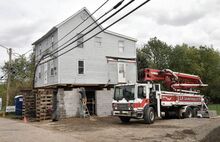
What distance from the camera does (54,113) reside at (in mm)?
26047

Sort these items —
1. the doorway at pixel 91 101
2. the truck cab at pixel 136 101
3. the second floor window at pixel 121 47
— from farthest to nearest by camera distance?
the second floor window at pixel 121 47 < the doorway at pixel 91 101 < the truck cab at pixel 136 101

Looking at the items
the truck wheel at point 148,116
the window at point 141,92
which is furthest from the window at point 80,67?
the truck wheel at point 148,116

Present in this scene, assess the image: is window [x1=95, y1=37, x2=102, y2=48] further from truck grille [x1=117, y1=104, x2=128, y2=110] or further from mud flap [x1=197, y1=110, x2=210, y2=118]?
mud flap [x1=197, y1=110, x2=210, y2=118]

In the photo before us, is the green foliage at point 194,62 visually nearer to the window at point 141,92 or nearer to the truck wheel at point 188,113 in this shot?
the truck wheel at point 188,113

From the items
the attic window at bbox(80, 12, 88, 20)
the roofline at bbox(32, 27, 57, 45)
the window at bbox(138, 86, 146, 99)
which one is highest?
the attic window at bbox(80, 12, 88, 20)

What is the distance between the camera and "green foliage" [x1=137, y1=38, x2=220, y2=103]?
2518 inches

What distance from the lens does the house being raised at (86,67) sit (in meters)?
28.5

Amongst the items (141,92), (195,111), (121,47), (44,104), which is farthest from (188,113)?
(121,47)

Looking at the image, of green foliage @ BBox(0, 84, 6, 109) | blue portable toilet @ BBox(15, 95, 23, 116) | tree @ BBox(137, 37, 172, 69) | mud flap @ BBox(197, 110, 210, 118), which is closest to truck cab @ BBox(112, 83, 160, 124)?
mud flap @ BBox(197, 110, 210, 118)

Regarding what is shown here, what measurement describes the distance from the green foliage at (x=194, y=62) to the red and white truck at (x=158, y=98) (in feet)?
112

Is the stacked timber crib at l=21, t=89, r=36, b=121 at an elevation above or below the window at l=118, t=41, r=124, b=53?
below

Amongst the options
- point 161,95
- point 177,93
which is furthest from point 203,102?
point 161,95

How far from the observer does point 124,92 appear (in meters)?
23.1

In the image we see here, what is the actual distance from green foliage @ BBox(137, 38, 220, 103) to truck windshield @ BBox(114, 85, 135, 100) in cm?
3859
